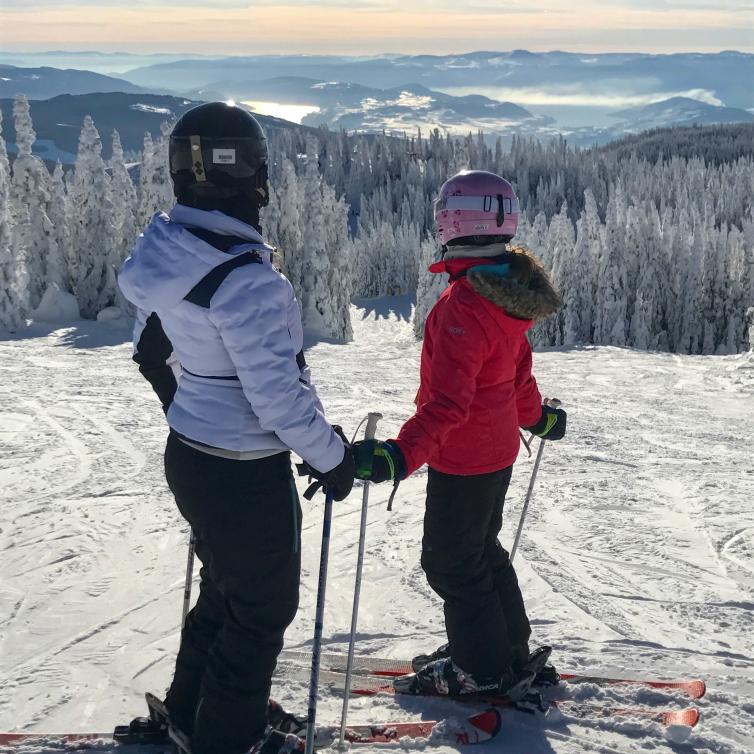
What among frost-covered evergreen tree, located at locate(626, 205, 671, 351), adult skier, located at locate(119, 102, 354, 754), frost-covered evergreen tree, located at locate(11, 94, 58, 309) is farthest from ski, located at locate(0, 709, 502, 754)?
frost-covered evergreen tree, located at locate(626, 205, 671, 351)

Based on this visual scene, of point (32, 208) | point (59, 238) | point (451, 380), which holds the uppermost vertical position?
point (451, 380)

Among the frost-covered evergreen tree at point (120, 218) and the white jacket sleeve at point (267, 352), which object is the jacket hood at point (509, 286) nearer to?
the white jacket sleeve at point (267, 352)

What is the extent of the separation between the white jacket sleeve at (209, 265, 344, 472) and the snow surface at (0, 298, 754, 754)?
1592 millimetres

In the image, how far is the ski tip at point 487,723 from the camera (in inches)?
131

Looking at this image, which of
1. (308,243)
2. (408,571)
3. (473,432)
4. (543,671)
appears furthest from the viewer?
(308,243)

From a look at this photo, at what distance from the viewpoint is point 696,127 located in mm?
177250

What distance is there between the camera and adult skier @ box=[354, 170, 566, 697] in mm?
3154

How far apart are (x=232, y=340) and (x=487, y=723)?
201 cm

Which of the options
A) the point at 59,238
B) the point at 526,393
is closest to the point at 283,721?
the point at 526,393

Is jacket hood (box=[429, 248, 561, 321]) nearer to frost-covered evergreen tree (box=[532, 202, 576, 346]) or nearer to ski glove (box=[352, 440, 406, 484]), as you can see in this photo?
ski glove (box=[352, 440, 406, 484])

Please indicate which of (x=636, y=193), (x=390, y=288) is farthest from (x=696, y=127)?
(x=390, y=288)

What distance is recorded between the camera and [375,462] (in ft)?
9.77

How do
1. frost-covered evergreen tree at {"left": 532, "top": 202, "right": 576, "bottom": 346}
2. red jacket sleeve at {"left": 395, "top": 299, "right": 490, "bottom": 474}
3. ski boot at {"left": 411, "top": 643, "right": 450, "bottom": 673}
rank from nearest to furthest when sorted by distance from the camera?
red jacket sleeve at {"left": 395, "top": 299, "right": 490, "bottom": 474}, ski boot at {"left": 411, "top": 643, "right": 450, "bottom": 673}, frost-covered evergreen tree at {"left": 532, "top": 202, "right": 576, "bottom": 346}

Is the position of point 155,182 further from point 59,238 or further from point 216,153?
point 216,153
